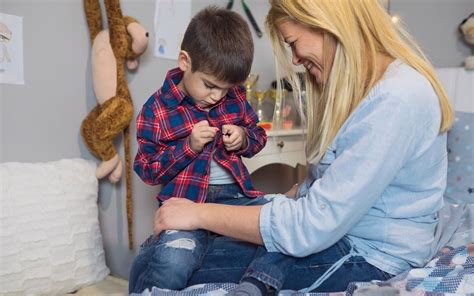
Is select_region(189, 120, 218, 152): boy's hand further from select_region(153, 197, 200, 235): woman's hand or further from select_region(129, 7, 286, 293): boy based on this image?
select_region(153, 197, 200, 235): woman's hand

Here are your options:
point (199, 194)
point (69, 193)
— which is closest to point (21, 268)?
point (69, 193)

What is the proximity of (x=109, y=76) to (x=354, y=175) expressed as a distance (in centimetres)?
100

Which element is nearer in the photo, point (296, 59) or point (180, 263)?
point (180, 263)

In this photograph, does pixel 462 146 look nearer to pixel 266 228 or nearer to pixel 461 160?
pixel 461 160

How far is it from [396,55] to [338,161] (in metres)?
0.27

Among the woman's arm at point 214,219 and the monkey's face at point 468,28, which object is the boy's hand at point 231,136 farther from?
the monkey's face at point 468,28

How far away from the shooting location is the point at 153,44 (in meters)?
1.75

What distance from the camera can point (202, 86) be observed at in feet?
3.78

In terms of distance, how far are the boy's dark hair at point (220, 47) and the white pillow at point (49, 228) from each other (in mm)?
608

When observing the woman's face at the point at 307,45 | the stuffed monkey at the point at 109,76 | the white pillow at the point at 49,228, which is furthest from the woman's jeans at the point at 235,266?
the stuffed monkey at the point at 109,76

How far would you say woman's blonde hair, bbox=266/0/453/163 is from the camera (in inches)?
34.1

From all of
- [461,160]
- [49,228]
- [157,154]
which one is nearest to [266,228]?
[157,154]

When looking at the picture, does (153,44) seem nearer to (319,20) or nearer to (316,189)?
(319,20)

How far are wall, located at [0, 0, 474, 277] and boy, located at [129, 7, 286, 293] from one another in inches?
18.3
